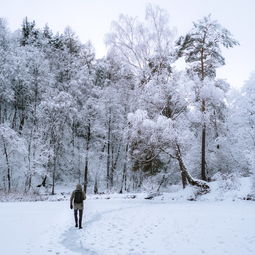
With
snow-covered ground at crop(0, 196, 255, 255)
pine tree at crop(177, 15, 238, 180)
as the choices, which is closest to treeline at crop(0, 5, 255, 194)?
pine tree at crop(177, 15, 238, 180)

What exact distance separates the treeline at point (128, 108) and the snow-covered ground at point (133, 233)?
19.2 feet

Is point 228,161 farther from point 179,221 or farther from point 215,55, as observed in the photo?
point 179,221

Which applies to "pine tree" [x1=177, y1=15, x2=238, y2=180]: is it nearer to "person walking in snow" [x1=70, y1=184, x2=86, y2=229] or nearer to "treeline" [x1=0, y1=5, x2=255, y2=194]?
"treeline" [x1=0, y1=5, x2=255, y2=194]

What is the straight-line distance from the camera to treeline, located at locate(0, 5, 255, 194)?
2045 cm

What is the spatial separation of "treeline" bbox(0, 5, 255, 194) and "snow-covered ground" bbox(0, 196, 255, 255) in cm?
586

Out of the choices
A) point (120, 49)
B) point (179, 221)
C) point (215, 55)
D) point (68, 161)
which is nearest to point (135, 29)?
point (120, 49)

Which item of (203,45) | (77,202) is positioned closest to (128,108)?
(203,45)

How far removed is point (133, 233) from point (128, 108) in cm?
2518

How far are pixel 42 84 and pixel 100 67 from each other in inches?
319

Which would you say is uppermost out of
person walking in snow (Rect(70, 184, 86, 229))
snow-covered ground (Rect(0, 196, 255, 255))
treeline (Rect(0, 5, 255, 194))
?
treeline (Rect(0, 5, 255, 194))

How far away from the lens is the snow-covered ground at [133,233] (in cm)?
879

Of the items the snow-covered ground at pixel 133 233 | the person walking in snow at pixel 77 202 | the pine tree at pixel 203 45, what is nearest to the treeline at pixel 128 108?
the pine tree at pixel 203 45

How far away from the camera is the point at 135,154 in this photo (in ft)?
75.6

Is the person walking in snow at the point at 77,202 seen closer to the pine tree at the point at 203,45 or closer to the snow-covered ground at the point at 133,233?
the snow-covered ground at the point at 133,233
